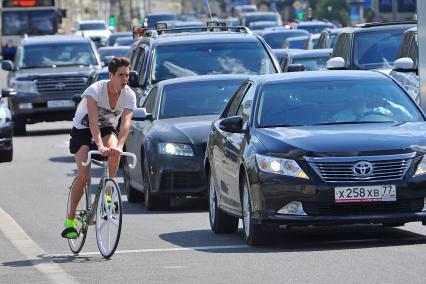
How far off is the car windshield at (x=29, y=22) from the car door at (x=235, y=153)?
168ft

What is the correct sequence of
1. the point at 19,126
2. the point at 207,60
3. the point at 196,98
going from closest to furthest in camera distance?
the point at 196,98 → the point at 207,60 → the point at 19,126

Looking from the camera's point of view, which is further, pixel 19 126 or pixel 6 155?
pixel 19 126

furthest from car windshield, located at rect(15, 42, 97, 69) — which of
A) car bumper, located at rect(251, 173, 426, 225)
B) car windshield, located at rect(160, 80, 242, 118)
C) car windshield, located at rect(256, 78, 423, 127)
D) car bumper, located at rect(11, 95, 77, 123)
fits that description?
car bumper, located at rect(251, 173, 426, 225)

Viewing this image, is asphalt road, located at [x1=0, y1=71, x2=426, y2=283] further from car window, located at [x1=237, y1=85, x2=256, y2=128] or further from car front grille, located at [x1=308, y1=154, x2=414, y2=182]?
car window, located at [x1=237, y1=85, x2=256, y2=128]

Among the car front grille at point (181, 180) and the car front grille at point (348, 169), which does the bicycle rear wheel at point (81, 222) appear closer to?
the car front grille at point (348, 169)

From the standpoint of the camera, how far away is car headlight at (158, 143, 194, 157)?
1773cm

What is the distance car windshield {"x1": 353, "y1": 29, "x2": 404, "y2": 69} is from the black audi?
10.6m

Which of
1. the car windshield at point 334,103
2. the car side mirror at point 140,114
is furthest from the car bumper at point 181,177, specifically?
the car windshield at point 334,103

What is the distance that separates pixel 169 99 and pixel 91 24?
7710cm

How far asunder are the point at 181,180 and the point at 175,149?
344 mm

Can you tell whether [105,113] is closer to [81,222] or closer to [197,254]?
[81,222]

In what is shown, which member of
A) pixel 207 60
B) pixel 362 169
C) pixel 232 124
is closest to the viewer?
pixel 362 169

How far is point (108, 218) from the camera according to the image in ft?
42.9

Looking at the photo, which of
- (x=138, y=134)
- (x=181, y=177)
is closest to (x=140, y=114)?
(x=181, y=177)
